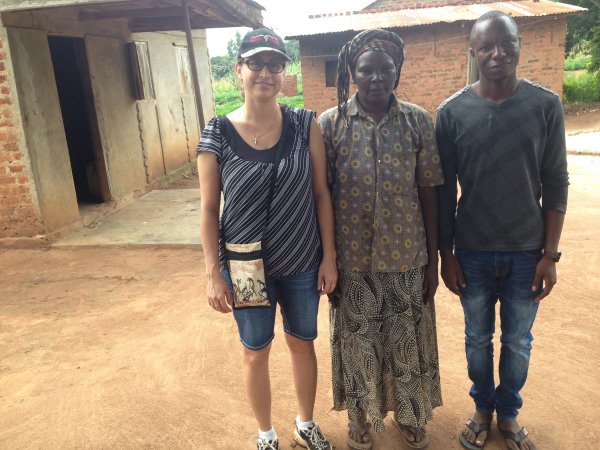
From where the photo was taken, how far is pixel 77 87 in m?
7.36

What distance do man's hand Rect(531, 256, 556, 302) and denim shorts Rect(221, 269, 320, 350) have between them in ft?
2.95

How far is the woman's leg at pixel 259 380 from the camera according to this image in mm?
2142

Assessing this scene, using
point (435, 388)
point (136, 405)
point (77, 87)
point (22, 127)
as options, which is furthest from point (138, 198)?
point (435, 388)

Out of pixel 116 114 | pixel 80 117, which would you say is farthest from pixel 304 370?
pixel 80 117

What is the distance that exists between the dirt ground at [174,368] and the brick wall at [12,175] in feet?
3.10

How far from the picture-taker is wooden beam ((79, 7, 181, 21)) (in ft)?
21.0

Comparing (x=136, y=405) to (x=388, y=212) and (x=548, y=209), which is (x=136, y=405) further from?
(x=548, y=209)

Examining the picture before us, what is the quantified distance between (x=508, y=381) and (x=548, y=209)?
786mm

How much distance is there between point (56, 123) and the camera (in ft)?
19.2

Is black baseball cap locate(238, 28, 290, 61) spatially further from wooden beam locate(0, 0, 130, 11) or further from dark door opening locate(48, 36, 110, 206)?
dark door opening locate(48, 36, 110, 206)

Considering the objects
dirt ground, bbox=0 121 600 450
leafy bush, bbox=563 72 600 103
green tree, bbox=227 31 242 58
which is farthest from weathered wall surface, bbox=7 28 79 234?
green tree, bbox=227 31 242 58

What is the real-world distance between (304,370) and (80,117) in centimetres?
657

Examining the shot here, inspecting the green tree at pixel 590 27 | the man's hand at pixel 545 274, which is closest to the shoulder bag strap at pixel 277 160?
the man's hand at pixel 545 274

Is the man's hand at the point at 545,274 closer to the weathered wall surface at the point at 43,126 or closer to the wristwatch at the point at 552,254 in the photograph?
the wristwatch at the point at 552,254
